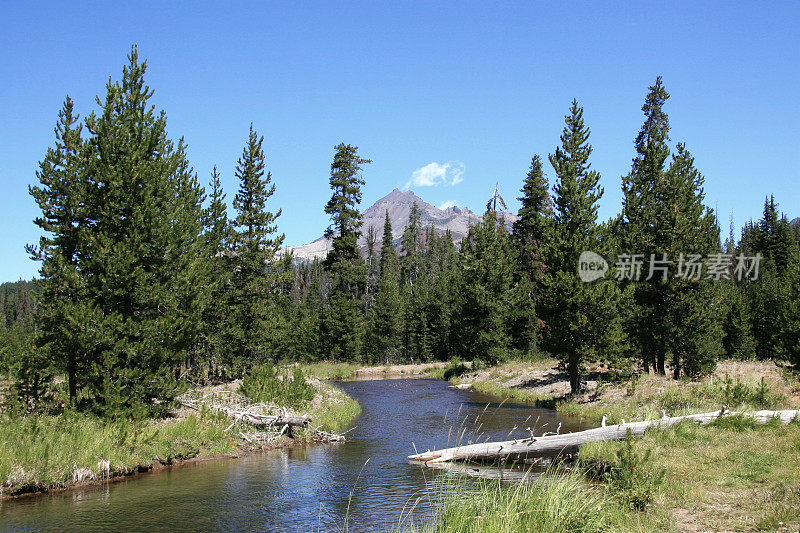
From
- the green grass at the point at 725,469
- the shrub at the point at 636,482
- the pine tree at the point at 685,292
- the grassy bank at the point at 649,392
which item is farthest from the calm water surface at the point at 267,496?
the pine tree at the point at 685,292

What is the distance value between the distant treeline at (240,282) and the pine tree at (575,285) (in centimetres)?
9

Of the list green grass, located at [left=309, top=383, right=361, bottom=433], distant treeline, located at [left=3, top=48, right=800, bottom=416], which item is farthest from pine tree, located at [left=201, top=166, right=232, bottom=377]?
green grass, located at [left=309, top=383, right=361, bottom=433]

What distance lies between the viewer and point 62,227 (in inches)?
690

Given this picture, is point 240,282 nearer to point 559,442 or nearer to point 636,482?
point 559,442

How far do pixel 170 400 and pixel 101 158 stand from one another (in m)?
8.48

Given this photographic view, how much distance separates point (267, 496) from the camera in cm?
1214

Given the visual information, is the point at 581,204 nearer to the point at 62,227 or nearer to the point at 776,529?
the point at 776,529

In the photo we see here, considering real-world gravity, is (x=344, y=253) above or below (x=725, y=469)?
above

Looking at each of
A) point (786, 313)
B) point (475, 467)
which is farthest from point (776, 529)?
point (786, 313)

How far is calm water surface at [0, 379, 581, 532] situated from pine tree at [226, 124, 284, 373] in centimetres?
1382

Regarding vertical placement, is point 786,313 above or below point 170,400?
above

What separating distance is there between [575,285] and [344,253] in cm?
3851

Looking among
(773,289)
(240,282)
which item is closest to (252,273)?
(240,282)

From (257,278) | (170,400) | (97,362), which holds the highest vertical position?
(257,278)
